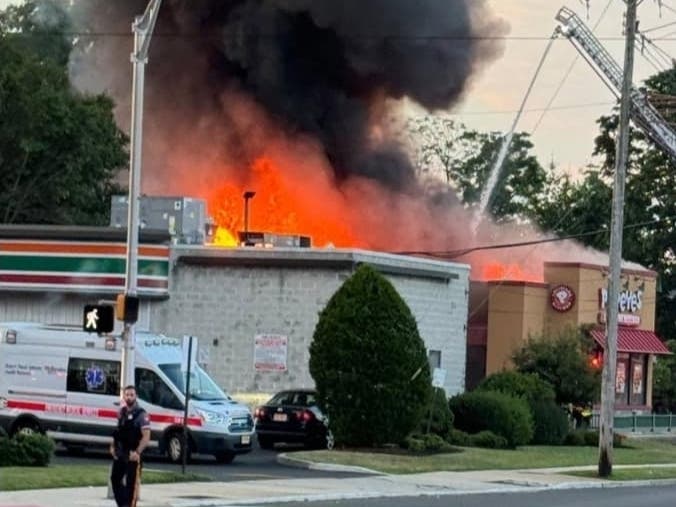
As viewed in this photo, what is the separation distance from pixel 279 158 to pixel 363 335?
1838 centimetres

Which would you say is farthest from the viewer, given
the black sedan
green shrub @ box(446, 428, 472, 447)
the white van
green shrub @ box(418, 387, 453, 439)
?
green shrub @ box(446, 428, 472, 447)

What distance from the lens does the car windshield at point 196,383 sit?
31.2 metres

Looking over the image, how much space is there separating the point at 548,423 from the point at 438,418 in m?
6.74

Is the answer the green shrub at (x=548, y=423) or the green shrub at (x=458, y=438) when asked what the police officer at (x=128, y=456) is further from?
the green shrub at (x=548, y=423)

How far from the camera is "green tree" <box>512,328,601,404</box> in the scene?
4694 centimetres

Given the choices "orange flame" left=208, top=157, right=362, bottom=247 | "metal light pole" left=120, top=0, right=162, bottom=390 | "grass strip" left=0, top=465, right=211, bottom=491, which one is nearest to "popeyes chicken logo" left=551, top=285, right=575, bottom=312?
"orange flame" left=208, top=157, right=362, bottom=247

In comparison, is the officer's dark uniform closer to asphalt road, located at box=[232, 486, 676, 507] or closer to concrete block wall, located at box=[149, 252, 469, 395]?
asphalt road, located at box=[232, 486, 676, 507]

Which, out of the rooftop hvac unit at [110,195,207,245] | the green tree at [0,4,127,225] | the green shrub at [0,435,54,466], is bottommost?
the green shrub at [0,435,54,466]

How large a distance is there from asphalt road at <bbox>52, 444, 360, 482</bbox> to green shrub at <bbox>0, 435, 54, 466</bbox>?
2.93 meters

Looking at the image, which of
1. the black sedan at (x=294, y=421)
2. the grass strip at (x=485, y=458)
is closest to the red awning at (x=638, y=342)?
the grass strip at (x=485, y=458)

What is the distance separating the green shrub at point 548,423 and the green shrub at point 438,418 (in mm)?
5134

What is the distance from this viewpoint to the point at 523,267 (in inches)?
2296

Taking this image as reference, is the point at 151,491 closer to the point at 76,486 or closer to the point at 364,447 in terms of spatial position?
the point at 76,486

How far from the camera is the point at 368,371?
34.9 metres
